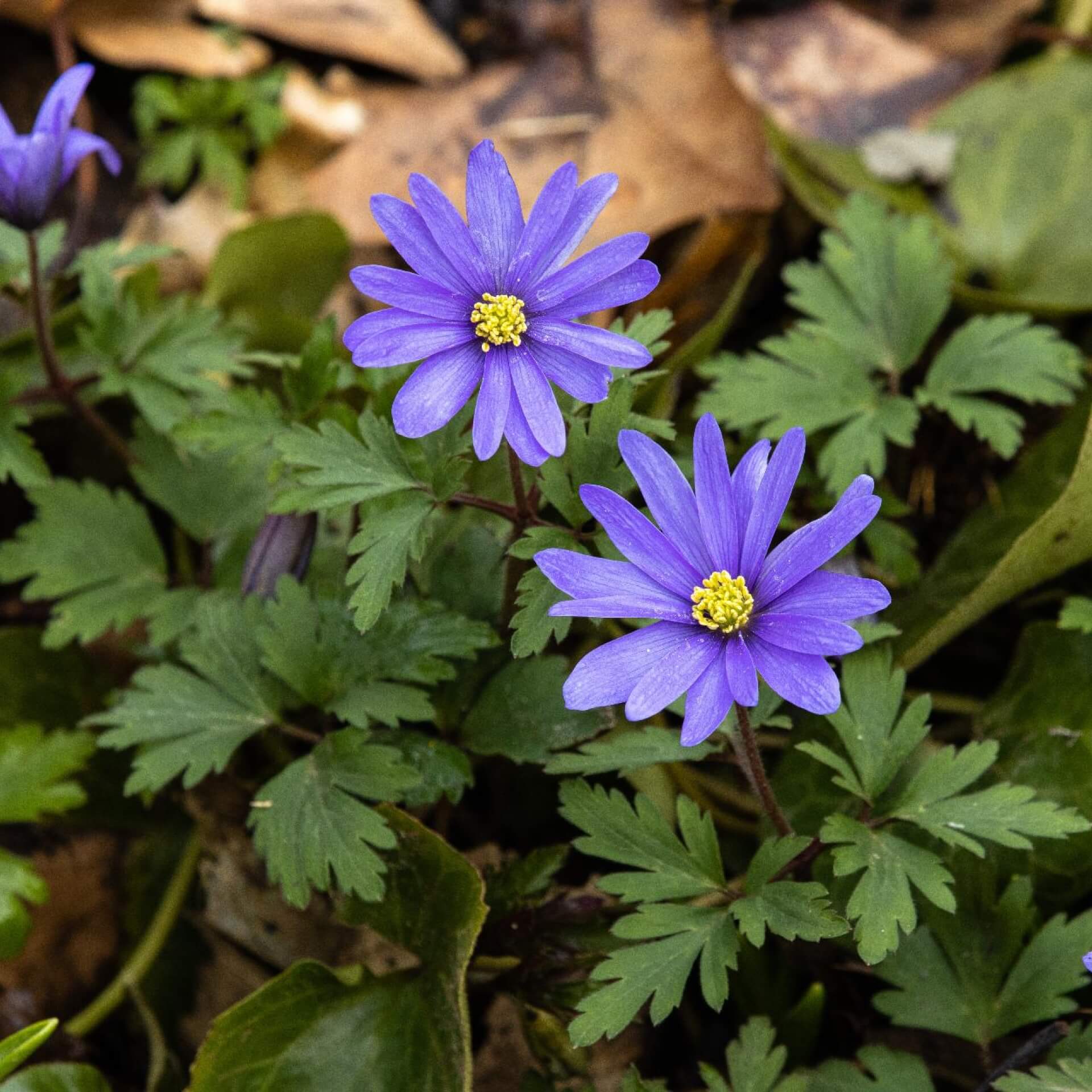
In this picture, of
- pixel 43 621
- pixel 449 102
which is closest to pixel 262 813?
pixel 43 621

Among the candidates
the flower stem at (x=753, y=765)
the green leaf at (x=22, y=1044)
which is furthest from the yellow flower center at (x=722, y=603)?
the green leaf at (x=22, y=1044)

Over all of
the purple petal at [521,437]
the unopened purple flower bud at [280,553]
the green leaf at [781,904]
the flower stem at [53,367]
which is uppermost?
the purple petal at [521,437]

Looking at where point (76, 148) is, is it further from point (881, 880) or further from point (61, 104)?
point (881, 880)

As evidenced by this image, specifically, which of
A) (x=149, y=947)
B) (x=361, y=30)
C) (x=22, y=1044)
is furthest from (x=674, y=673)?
(x=361, y=30)

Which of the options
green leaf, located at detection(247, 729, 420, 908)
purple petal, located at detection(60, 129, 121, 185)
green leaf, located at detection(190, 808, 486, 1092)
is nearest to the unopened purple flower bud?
green leaf, located at detection(247, 729, 420, 908)

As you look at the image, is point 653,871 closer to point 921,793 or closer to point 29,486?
point 921,793

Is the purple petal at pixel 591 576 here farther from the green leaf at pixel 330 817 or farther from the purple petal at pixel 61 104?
the purple petal at pixel 61 104
